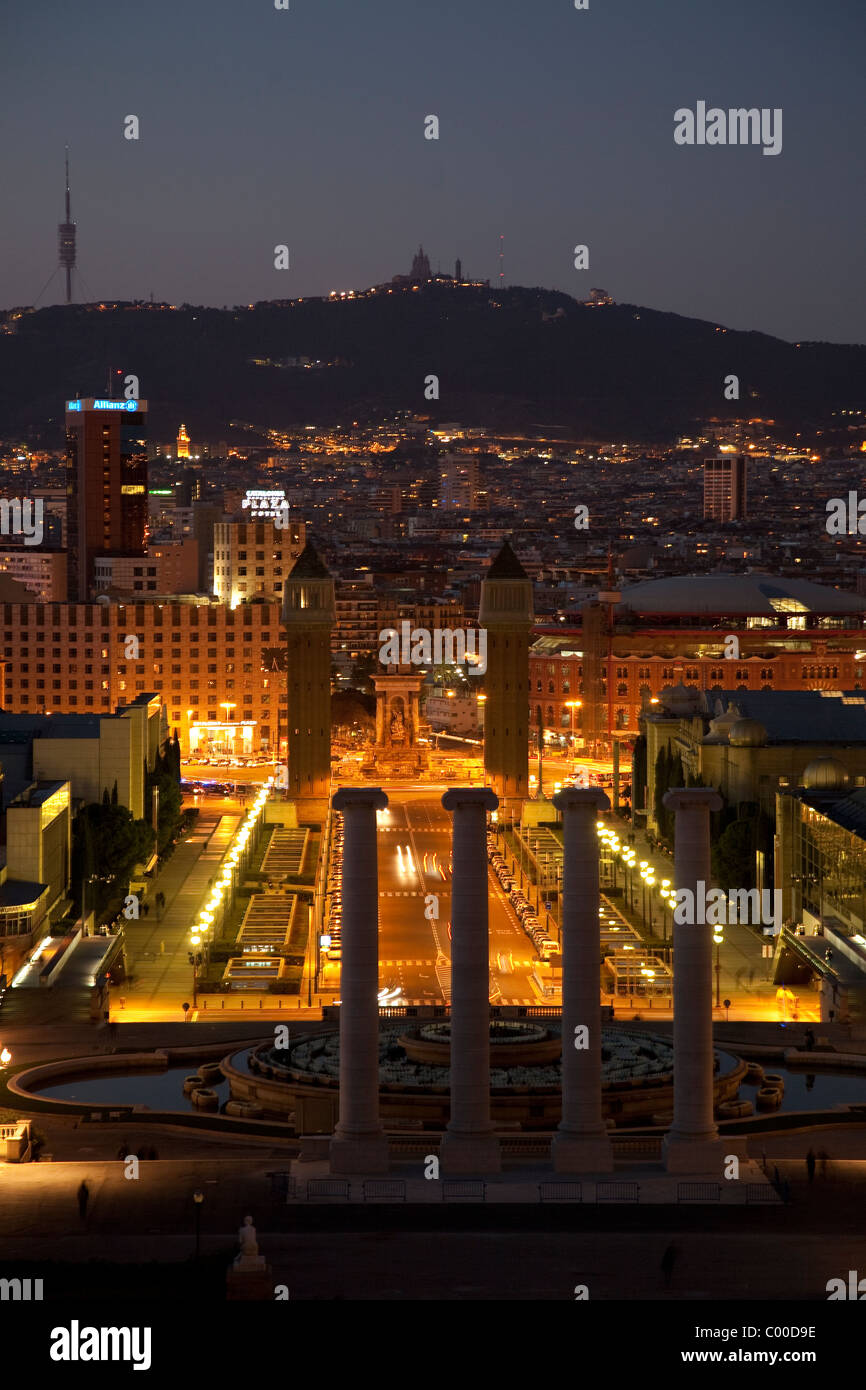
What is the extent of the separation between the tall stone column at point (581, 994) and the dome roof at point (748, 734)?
158 ft

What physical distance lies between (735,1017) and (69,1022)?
1533cm

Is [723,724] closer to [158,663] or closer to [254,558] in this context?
[158,663]

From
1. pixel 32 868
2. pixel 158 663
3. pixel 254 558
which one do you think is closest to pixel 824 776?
pixel 32 868

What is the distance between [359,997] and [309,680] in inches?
3053

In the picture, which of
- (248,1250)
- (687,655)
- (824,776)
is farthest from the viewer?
(687,655)

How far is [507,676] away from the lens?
12075cm

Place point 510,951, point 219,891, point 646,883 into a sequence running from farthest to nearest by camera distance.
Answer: point 646,883 → point 219,891 → point 510,951

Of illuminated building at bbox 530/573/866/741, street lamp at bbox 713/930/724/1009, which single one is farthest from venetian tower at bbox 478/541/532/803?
street lamp at bbox 713/930/724/1009

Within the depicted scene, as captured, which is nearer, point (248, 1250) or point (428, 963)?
point (248, 1250)

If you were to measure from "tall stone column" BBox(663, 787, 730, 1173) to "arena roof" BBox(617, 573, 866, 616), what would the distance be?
13231 centimetres

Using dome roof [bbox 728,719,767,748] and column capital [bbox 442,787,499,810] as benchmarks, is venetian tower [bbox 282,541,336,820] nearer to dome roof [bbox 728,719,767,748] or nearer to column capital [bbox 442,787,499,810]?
dome roof [bbox 728,719,767,748]

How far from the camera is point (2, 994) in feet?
211
